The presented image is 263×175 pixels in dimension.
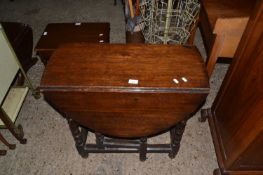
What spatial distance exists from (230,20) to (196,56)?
303 mm

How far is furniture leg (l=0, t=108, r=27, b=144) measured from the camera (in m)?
1.52

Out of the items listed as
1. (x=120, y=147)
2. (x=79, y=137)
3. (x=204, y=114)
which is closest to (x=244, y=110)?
(x=204, y=114)

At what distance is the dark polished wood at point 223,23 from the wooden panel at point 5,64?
51.8 inches

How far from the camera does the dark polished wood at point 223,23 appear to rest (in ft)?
4.66

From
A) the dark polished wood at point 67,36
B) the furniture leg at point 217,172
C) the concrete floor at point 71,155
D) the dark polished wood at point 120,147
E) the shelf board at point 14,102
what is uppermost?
the dark polished wood at point 67,36

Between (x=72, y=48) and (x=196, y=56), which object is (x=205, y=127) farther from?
(x=72, y=48)

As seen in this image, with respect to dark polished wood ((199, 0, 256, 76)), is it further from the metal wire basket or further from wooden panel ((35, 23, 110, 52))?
wooden panel ((35, 23, 110, 52))

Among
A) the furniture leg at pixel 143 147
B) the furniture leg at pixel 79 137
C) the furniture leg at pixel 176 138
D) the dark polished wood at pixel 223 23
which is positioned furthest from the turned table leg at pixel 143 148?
the dark polished wood at pixel 223 23

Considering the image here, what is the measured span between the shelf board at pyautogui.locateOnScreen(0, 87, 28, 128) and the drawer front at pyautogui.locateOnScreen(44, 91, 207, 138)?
2.29ft

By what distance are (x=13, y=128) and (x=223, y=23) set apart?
153 cm

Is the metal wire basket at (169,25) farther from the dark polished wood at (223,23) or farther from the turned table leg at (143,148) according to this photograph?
the turned table leg at (143,148)

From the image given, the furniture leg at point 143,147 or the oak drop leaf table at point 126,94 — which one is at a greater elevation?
the oak drop leaf table at point 126,94

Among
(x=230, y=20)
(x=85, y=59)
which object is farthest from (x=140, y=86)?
(x=230, y=20)

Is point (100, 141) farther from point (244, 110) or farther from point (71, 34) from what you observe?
point (71, 34)
